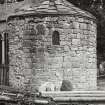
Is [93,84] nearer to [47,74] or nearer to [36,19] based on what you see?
[47,74]

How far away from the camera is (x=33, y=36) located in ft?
44.3

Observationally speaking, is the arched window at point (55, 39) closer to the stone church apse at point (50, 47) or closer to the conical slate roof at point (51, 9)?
the stone church apse at point (50, 47)

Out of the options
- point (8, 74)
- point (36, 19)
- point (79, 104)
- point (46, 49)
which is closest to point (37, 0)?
point (36, 19)

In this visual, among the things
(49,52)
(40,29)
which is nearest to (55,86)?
(49,52)

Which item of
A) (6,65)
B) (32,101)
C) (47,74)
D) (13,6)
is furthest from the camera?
(13,6)

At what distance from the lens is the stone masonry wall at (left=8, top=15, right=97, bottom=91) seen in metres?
13.3

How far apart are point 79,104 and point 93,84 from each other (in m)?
5.93

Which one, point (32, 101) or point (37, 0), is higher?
point (37, 0)

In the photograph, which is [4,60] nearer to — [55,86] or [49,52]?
[49,52]

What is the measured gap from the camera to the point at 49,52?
43.6ft

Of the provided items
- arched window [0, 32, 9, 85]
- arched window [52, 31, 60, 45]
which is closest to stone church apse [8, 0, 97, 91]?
arched window [52, 31, 60, 45]

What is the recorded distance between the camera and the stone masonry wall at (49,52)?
1330cm

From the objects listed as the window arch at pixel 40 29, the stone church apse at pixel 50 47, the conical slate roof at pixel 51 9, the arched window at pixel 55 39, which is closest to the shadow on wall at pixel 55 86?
the stone church apse at pixel 50 47

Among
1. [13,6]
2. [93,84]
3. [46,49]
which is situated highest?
[13,6]
